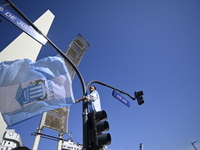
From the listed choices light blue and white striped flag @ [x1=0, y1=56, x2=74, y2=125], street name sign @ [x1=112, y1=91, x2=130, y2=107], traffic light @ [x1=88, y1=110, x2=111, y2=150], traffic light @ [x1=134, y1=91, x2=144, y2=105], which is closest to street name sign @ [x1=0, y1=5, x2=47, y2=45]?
light blue and white striped flag @ [x1=0, y1=56, x2=74, y2=125]

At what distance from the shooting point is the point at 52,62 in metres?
4.11

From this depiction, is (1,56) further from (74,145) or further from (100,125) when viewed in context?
(74,145)

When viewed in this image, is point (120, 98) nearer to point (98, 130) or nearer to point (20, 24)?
point (98, 130)

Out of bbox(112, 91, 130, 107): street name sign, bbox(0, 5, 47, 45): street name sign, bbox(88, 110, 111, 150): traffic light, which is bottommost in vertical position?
bbox(88, 110, 111, 150): traffic light

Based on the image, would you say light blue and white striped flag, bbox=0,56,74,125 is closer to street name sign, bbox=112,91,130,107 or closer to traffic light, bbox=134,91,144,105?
street name sign, bbox=112,91,130,107

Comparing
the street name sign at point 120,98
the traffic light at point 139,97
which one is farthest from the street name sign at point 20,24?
the traffic light at point 139,97

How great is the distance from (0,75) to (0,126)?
8658mm

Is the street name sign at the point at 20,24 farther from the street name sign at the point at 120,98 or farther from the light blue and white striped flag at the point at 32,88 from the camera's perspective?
the street name sign at the point at 120,98

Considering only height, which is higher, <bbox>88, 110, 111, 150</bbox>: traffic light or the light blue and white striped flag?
the light blue and white striped flag

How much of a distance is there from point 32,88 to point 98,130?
242 centimetres

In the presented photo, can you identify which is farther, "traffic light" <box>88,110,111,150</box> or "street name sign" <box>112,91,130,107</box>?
"street name sign" <box>112,91,130,107</box>

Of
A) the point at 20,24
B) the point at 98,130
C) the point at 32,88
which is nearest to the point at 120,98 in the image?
the point at 98,130

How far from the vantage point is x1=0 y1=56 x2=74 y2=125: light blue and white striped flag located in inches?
137

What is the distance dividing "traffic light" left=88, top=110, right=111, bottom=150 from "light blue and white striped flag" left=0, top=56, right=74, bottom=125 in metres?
1.08
